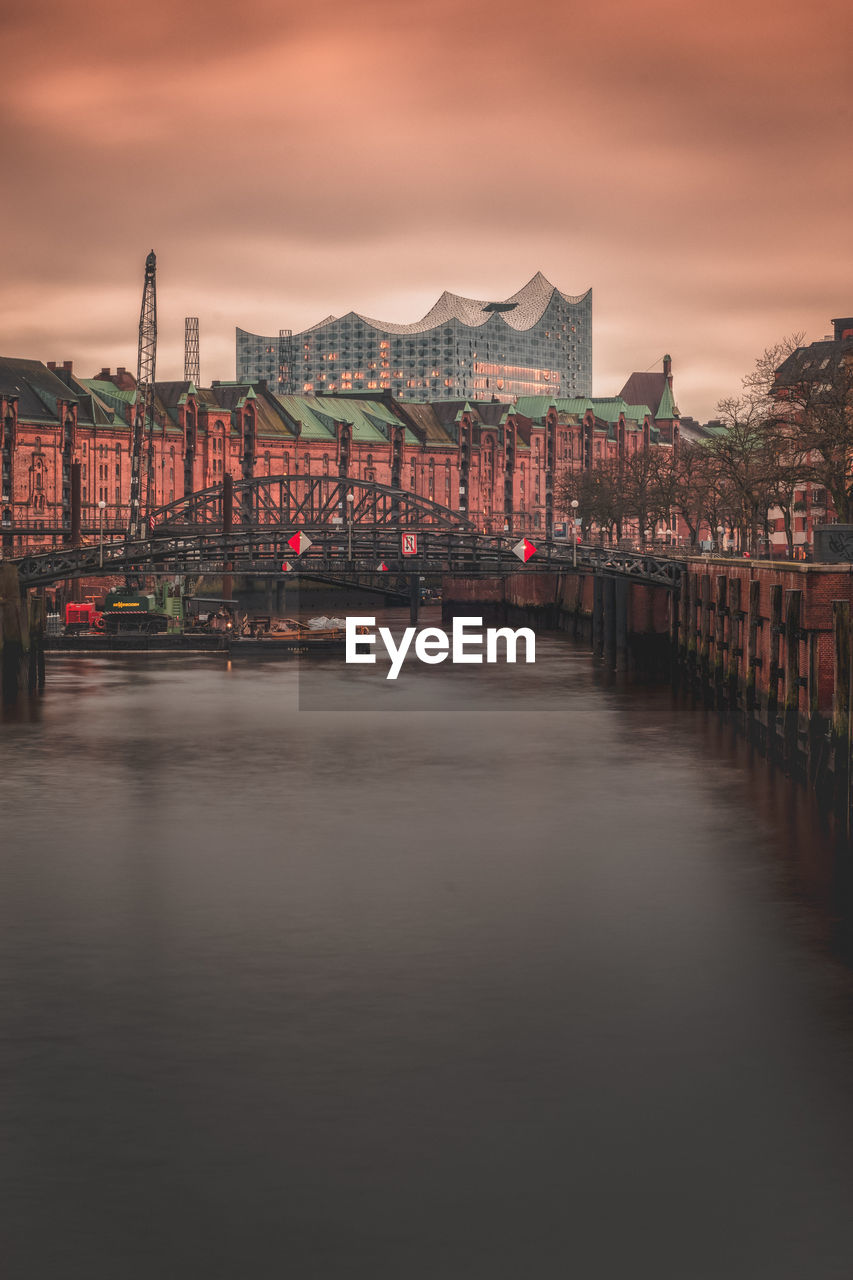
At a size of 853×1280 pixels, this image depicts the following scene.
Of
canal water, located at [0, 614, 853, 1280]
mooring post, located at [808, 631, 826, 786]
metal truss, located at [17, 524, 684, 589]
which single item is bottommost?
canal water, located at [0, 614, 853, 1280]

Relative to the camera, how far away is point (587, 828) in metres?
39.3

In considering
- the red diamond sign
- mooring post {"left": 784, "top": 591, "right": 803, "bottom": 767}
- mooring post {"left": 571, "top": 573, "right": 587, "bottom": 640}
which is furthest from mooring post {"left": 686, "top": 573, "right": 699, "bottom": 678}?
mooring post {"left": 571, "top": 573, "right": 587, "bottom": 640}

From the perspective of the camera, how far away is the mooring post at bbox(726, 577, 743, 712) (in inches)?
2334

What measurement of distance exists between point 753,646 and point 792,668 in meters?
9.71

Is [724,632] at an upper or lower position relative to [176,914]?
upper

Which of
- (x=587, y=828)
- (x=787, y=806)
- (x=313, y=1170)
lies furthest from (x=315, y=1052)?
(x=787, y=806)

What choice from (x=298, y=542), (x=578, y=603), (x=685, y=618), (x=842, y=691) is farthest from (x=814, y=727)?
(x=578, y=603)

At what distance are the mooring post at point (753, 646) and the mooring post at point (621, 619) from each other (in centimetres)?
3658

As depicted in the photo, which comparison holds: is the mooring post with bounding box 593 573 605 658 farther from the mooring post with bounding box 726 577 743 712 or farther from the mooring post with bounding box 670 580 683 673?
the mooring post with bounding box 726 577 743 712

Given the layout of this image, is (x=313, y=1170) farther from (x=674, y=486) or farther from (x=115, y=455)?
(x=115, y=455)

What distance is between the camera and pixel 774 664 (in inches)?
1879

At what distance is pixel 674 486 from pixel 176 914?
108m

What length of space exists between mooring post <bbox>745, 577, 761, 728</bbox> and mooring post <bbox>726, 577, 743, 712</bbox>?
2797 mm

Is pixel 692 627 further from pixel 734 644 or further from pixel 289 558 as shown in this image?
pixel 289 558
